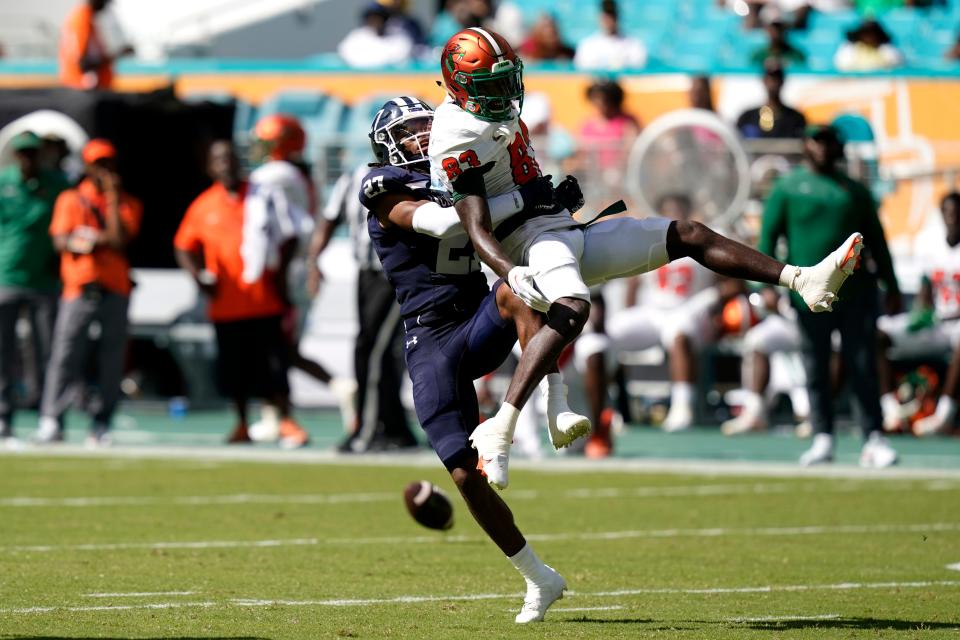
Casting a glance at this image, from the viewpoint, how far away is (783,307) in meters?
15.4

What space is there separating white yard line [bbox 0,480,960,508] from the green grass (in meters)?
0.03

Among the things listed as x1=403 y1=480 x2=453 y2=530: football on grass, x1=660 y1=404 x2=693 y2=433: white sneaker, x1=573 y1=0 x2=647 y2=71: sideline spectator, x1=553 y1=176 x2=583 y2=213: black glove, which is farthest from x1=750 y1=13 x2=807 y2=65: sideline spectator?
x1=553 y1=176 x2=583 y2=213: black glove

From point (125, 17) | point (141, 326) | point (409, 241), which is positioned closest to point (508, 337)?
point (409, 241)

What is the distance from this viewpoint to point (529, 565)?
249 inches

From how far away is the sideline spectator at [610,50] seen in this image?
1989cm

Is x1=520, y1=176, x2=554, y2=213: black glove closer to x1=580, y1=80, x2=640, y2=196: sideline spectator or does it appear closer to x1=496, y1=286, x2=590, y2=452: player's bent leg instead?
x1=496, y1=286, x2=590, y2=452: player's bent leg

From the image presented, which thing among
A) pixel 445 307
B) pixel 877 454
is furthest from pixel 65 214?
pixel 445 307

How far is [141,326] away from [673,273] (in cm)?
503

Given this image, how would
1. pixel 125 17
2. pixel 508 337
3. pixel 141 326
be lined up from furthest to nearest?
pixel 125 17
pixel 141 326
pixel 508 337

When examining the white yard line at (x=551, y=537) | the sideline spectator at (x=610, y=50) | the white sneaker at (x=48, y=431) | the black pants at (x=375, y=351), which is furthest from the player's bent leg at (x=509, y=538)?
the sideline spectator at (x=610, y=50)

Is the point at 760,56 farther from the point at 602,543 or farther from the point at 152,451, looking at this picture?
the point at 602,543

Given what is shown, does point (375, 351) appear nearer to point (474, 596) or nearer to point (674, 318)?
point (674, 318)

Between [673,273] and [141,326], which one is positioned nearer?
[673,273]

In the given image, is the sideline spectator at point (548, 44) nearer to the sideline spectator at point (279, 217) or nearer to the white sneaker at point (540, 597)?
the sideline spectator at point (279, 217)
